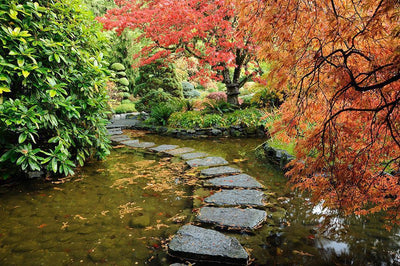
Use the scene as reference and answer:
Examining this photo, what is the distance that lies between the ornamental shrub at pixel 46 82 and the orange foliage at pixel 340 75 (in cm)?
239

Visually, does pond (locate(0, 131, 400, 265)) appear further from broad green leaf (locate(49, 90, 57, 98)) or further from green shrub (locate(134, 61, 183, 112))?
green shrub (locate(134, 61, 183, 112))

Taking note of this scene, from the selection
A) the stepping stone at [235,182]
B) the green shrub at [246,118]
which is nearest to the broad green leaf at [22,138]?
the stepping stone at [235,182]

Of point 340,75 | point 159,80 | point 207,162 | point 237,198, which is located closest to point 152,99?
point 159,80

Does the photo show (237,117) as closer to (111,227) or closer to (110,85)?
(111,227)

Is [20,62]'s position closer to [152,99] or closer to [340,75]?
[340,75]

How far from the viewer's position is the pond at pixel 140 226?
1.79m

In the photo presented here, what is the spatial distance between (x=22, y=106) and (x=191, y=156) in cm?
281

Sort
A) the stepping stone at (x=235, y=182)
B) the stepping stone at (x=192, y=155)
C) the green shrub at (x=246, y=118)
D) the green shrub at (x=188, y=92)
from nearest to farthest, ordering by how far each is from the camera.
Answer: the stepping stone at (x=235, y=182) → the stepping stone at (x=192, y=155) → the green shrub at (x=246, y=118) → the green shrub at (x=188, y=92)

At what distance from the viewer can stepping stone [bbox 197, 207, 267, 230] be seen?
7.08ft

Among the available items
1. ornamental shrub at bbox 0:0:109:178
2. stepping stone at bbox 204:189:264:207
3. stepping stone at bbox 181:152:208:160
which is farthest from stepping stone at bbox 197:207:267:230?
stepping stone at bbox 181:152:208:160

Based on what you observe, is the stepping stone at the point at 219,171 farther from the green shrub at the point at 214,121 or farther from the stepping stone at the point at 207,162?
the green shrub at the point at 214,121

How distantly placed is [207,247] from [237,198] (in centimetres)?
100

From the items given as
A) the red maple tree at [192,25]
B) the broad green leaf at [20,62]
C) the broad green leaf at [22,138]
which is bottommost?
the broad green leaf at [22,138]

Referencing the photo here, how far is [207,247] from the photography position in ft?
5.82
